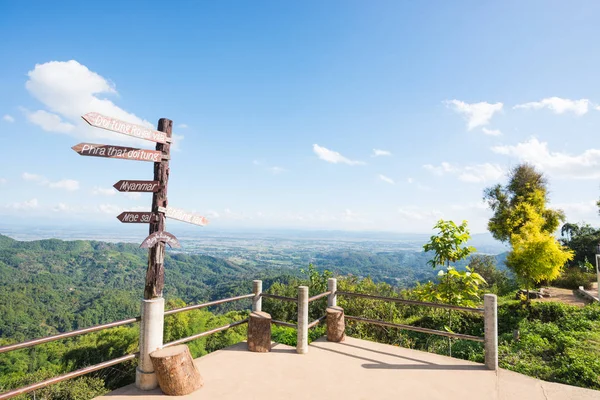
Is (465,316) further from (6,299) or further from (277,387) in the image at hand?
(6,299)

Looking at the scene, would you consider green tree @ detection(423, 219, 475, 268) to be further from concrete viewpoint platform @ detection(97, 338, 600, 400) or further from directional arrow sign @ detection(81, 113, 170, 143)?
directional arrow sign @ detection(81, 113, 170, 143)

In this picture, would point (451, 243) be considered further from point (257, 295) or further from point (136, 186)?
point (136, 186)

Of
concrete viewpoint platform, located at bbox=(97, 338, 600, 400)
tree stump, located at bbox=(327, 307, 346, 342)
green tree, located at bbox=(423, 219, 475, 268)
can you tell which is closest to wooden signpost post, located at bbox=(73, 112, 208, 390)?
concrete viewpoint platform, located at bbox=(97, 338, 600, 400)

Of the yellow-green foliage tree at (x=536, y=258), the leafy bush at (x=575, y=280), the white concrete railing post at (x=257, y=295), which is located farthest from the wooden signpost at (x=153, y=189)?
the leafy bush at (x=575, y=280)

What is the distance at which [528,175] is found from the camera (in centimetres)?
1628

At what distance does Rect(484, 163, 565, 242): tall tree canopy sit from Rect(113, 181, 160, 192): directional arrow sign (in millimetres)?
14478

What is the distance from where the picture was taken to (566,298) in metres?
11.6

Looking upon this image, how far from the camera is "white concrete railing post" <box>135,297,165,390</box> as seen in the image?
3295mm

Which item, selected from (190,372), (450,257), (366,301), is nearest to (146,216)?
(190,372)

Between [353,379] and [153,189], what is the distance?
118 inches

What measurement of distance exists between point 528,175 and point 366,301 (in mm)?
11076

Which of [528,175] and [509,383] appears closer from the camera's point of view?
[509,383]

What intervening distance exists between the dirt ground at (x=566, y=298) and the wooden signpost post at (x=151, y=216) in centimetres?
1234

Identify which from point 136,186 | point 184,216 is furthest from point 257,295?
point 136,186
